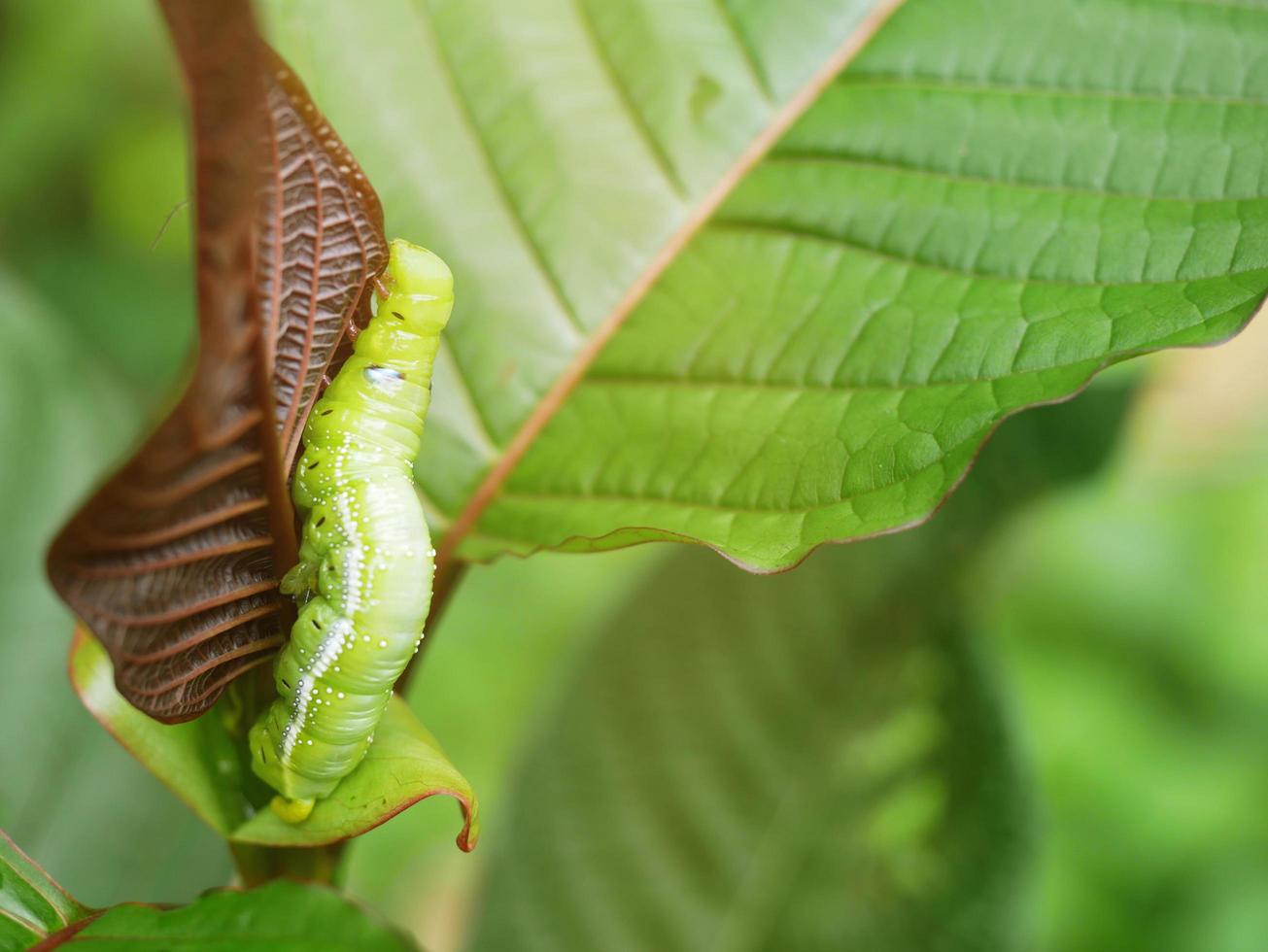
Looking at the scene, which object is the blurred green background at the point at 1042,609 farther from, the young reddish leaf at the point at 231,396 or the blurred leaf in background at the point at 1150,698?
the young reddish leaf at the point at 231,396

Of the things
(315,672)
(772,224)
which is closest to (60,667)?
(315,672)

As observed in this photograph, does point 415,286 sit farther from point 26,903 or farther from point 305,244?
point 26,903

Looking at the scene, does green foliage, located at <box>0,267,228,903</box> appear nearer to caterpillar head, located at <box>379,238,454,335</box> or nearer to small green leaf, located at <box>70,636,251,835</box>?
small green leaf, located at <box>70,636,251,835</box>

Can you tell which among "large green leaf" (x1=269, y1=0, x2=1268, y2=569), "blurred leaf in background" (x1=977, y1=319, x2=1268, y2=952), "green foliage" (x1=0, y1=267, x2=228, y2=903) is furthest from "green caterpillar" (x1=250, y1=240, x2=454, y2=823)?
"blurred leaf in background" (x1=977, y1=319, x2=1268, y2=952)

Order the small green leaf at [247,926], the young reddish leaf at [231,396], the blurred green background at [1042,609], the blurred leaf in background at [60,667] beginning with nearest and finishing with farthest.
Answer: the young reddish leaf at [231,396] < the small green leaf at [247,926] < the blurred leaf in background at [60,667] < the blurred green background at [1042,609]

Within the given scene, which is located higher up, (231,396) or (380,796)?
(231,396)

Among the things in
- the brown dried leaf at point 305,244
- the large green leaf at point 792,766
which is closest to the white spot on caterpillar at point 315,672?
the brown dried leaf at point 305,244
